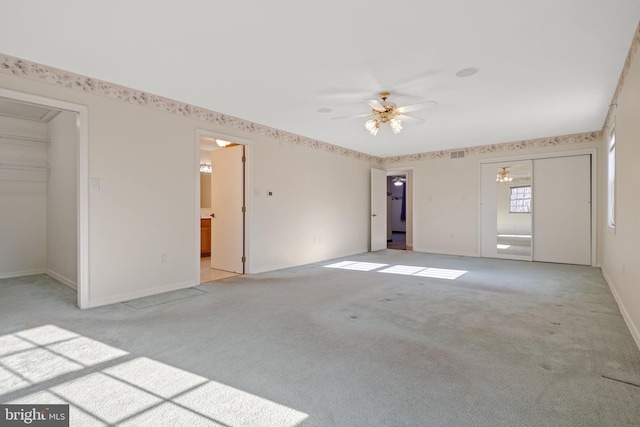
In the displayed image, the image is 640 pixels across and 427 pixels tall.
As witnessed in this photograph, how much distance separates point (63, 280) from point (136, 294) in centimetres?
165

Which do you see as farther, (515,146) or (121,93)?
(515,146)

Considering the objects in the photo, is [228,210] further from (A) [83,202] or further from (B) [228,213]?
(A) [83,202]

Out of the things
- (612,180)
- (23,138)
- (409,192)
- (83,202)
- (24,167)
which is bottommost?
(83,202)

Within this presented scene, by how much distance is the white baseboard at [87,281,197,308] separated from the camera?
3453 mm

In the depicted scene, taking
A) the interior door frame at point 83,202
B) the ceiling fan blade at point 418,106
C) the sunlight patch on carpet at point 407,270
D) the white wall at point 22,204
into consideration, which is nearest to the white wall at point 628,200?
the ceiling fan blade at point 418,106

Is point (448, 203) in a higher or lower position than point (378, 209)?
higher

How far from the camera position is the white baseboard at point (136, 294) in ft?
11.3

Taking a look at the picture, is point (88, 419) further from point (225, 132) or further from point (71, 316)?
point (225, 132)

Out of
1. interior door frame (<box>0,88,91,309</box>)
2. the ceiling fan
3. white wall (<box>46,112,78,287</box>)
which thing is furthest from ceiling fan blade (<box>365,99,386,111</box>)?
white wall (<box>46,112,78,287</box>)

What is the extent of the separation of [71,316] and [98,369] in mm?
1416

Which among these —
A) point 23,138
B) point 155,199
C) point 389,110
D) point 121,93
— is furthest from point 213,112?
point 23,138

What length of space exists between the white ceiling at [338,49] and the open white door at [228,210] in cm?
107

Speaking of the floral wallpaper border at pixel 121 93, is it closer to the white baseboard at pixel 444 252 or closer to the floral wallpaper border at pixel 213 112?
the floral wallpaper border at pixel 213 112

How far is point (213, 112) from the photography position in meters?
4.58
